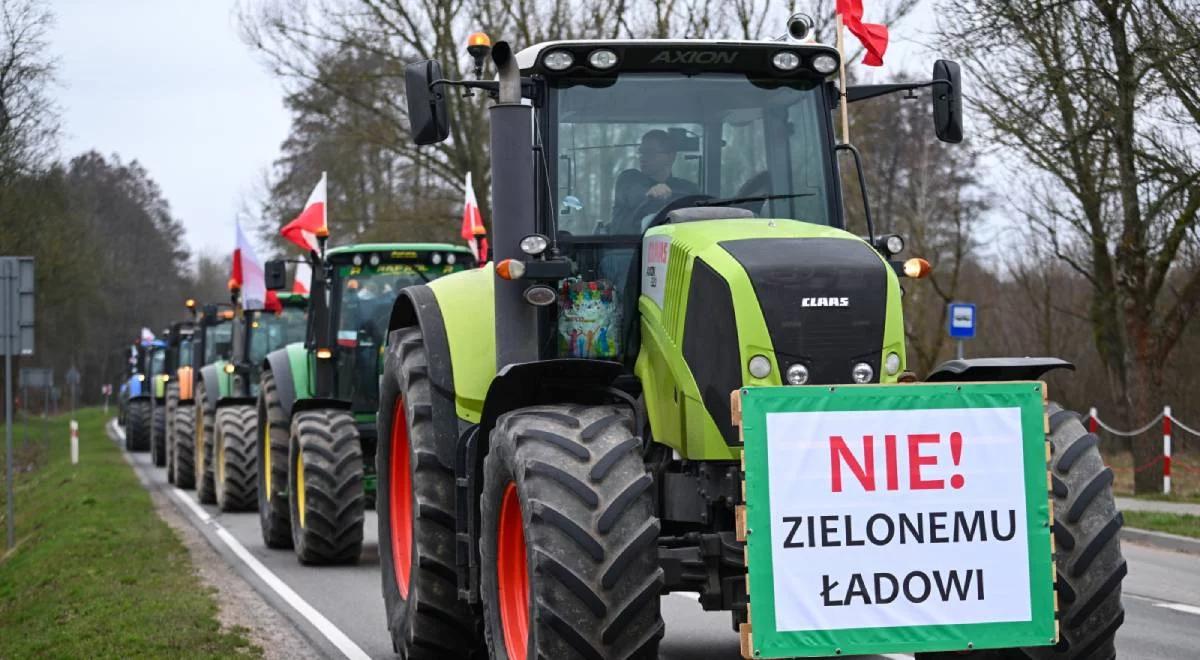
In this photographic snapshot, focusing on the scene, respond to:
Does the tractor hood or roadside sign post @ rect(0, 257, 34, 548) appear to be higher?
roadside sign post @ rect(0, 257, 34, 548)

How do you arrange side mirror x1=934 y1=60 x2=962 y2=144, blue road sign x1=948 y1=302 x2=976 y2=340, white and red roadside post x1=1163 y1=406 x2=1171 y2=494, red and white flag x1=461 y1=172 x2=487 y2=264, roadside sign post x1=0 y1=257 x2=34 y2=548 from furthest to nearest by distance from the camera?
blue road sign x1=948 y1=302 x2=976 y2=340 → white and red roadside post x1=1163 y1=406 x2=1171 y2=494 → roadside sign post x1=0 y1=257 x2=34 y2=548 → red and white flag x1=461 y1=172 x2=487 y2=264 → side mirror x1=934 y1=60 x2=962 y2=144

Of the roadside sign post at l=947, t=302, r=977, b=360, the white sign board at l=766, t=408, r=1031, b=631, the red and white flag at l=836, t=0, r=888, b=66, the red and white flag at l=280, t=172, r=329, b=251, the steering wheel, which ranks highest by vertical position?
the red and white flag at l=836, t=0, r=888, b=66

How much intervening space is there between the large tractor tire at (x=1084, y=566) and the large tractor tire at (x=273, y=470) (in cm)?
1007

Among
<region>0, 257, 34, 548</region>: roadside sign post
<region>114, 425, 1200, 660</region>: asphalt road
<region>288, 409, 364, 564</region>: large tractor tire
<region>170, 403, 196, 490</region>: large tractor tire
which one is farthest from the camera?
<region>170, 403, 196, 490</region>: large tractor tire

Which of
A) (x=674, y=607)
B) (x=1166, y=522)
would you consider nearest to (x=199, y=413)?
(x=1166, y=522)

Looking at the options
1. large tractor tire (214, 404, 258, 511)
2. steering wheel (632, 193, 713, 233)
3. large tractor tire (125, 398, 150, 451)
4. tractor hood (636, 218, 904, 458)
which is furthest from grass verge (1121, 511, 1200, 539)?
large tractor tire (125, 398, 150, 451)

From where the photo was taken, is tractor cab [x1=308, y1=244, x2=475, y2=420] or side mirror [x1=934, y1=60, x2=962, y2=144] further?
tractor cab [x1=308, y1=244, x2=475, y2=420]

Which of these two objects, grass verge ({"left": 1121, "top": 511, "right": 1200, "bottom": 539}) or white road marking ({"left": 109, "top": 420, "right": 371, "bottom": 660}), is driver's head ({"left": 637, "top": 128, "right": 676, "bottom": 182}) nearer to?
white road marking ({"left": 109, "top": 420, "right": 371, "bottom": 660})

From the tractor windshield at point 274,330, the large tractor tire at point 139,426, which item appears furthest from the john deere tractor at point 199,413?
the large tractor tire at point 139,426

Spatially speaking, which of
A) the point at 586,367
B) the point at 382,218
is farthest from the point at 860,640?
the point at 382,218

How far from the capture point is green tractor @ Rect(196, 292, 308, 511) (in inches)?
820

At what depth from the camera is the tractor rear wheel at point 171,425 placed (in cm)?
2919

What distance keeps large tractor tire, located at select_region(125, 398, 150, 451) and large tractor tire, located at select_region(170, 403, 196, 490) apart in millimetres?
15591

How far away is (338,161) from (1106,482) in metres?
38.7
